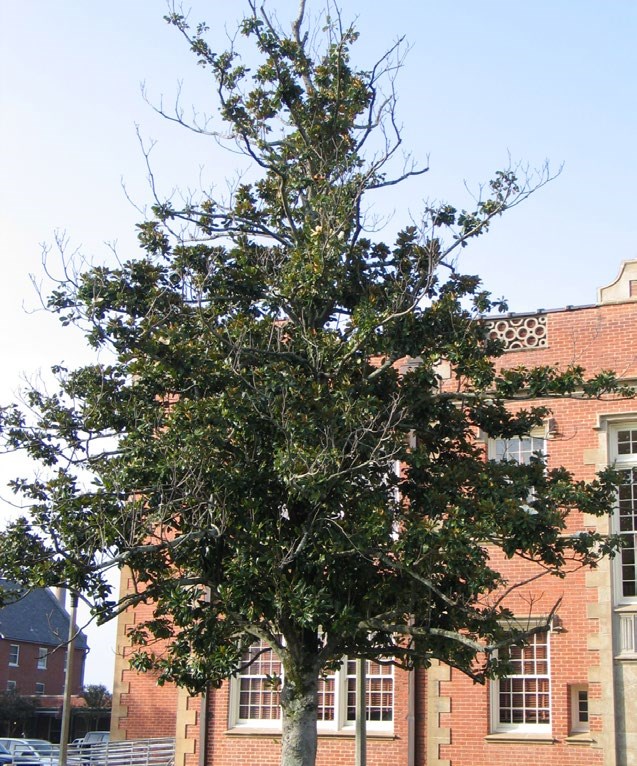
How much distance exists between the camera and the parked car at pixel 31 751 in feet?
101

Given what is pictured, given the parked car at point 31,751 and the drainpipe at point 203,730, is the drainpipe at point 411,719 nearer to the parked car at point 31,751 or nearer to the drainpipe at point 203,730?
the drainpipe at point 203,730

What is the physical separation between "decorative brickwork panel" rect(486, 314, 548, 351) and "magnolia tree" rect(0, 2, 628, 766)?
7.17 metres

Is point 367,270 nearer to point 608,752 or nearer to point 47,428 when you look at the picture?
point 47,428

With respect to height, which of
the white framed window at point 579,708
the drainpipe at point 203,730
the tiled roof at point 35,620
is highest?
the tiled roof at point 35,620

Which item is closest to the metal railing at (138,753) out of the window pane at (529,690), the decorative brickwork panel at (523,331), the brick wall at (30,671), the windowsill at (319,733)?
the windowsill at (319,733)

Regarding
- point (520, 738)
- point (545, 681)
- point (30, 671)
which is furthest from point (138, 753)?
point (30, 671)

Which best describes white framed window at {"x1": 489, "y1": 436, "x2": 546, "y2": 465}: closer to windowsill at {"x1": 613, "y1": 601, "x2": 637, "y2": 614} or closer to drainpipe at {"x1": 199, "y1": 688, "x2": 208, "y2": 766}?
windowsill at {"x1": 613, "y1": 601, "x2": 637, "y2": 614}

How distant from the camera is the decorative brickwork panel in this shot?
21.8 meters

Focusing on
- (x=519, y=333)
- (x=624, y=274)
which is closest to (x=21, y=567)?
(x=519, y=333)

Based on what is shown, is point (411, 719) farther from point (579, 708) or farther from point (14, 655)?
point (14, 655)

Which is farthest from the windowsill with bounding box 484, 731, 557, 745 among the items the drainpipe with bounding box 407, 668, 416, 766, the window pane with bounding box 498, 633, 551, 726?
the drainpipe with bounding box 407, 668, 416, 766

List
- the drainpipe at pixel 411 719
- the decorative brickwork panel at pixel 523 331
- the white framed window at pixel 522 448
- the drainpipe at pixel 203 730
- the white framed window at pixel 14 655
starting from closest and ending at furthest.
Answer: the drainpipe at pixel 411 719, the white framed window at pixel 522 448, the decorative brickwork panel at pixel 523 331, the drainpipe at pixel 203 730, the white framed window at pixel 14 655

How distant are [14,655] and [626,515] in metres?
49.3

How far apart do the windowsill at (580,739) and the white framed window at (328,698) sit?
11.4 ft
